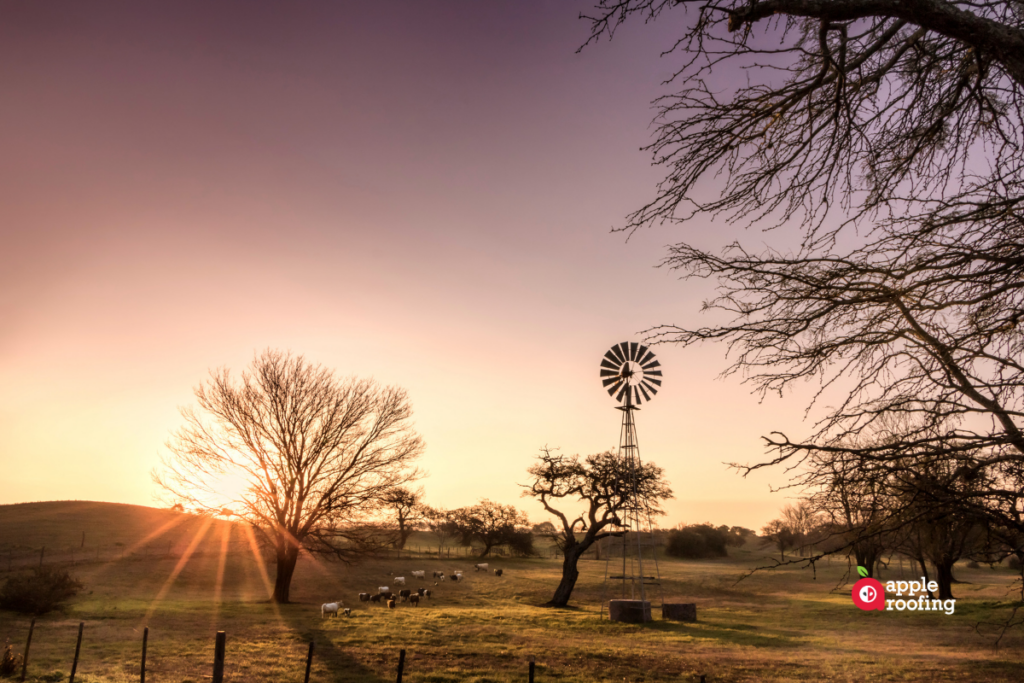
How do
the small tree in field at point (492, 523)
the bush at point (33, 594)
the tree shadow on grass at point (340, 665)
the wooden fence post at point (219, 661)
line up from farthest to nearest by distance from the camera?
the small tree in field at point (492, 523) < the bush at point (33, 594) < the tree shadow on grass at point (340, 665) < the wooden fence post at point (219, 661)

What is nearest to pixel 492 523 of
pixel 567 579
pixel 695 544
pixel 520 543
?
pixel 520 543

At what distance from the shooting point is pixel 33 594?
23391mm

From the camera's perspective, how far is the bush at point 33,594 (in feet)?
76.1

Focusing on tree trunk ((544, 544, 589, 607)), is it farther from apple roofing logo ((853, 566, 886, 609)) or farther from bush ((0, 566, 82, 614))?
bush ((0, 566, 82, 614))

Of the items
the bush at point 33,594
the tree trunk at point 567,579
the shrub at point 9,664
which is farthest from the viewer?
the tree trunk at point 567,579

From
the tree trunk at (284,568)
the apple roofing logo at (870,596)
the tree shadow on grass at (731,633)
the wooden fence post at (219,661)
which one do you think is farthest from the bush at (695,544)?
the wooden fence post at (219,661)

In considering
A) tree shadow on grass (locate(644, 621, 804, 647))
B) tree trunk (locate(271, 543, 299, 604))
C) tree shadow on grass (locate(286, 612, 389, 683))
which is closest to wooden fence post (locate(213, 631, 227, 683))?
tree shadow on grass (locate(286, 612, 389, 683))

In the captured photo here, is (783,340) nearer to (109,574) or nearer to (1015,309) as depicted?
(1015,309)

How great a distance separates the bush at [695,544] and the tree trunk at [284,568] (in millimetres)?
64899

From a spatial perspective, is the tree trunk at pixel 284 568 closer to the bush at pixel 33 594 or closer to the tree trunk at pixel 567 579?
the bush at pixel 33 594

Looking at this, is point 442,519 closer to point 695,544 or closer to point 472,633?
point 695,544

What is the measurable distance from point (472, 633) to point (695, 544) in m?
71.1

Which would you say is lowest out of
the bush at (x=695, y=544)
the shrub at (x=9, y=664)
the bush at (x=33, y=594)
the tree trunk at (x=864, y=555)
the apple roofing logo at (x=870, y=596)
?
the bush at (x=695, y=544)

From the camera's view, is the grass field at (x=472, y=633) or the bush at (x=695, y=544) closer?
the grass field at (x=472, y=633)
